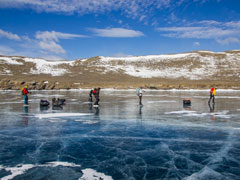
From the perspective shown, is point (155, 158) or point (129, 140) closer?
point (155, 158)

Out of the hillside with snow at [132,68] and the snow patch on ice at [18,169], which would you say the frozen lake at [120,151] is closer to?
the snow patch on ice at [18,169]

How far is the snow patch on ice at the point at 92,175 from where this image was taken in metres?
4.50

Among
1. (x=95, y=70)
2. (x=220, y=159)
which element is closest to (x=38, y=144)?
(x=220, y=159)

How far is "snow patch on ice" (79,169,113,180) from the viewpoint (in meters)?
4.50

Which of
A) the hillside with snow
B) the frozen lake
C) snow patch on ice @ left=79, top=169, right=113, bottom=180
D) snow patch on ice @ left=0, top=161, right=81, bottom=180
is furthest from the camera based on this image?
the hillside with snow

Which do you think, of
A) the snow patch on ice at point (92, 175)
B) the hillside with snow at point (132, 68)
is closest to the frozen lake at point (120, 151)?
the snow patch on ice at point (92, 175)

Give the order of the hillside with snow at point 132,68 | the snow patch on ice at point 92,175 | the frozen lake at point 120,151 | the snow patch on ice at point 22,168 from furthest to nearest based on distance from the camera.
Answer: the hillside with snow at point 132,68 → the frozen lake at point 120,151 → the snow patch on ice at point 22,168 → the snow patch on ice at point 92,175

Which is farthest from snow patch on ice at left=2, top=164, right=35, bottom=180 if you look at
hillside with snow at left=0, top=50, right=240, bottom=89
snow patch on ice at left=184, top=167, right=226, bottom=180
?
hillside with snow at left=0, top=50, right=240, bottom=89

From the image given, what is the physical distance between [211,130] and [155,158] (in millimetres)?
3995

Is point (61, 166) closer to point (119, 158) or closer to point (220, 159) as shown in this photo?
point (119, 158)

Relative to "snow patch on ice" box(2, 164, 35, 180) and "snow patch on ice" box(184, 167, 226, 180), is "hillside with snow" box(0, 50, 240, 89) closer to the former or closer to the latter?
"snow patch on ice" box(2, 164, 35, 180)

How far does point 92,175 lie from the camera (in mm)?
4645

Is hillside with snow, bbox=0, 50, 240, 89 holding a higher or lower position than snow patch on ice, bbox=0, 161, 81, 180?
higher

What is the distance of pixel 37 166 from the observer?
510cm
